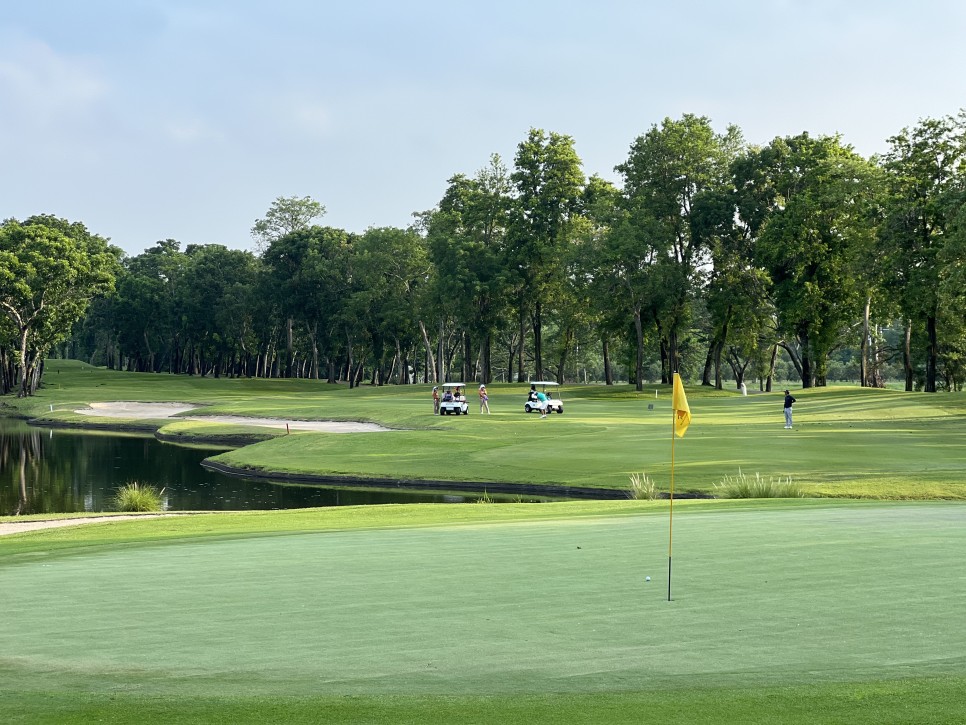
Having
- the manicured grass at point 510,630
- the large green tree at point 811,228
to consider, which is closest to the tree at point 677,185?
the large green tree at point 811,228

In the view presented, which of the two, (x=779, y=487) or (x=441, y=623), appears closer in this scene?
(x=441, y=623)

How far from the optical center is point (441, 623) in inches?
334

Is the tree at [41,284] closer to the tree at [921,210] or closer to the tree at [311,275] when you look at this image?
the tree at [311,275]

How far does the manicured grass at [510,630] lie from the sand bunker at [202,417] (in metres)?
38.1

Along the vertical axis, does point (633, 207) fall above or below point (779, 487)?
above

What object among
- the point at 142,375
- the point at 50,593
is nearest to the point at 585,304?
the point at 142,375

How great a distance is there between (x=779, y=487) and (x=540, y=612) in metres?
16.4

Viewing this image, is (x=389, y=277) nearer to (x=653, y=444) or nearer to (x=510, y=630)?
(x=653, y=444)

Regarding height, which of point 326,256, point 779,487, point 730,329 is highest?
point 326,256

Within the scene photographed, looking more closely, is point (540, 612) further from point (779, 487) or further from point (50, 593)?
point (779, 487)

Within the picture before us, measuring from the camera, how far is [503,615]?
28.5 feet

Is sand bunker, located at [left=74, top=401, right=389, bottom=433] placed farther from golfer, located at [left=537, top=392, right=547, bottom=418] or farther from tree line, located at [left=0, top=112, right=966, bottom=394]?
tree line, located at [left=0, top=112, right=966, bottom=394]

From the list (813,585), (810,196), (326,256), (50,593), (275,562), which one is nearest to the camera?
(813,585)

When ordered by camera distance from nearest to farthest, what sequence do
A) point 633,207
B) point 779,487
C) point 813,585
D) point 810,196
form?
point 813,585 → point 779,487 → point 810,196 → point 633,207
